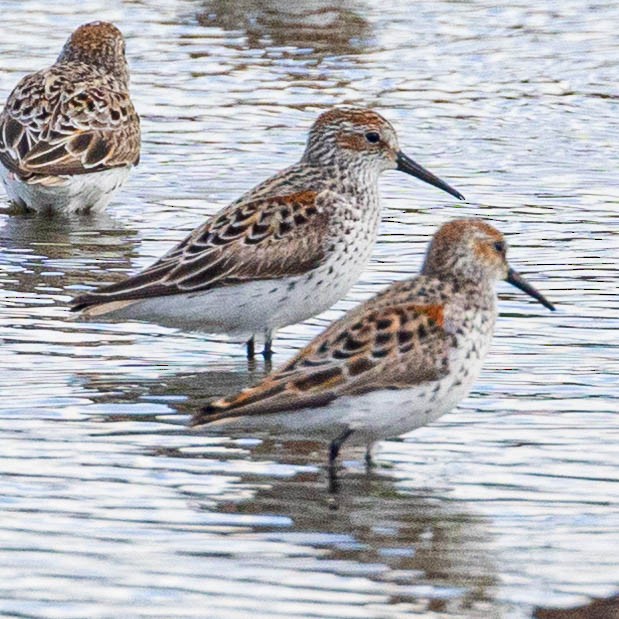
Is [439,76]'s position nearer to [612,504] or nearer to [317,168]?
[317,168]

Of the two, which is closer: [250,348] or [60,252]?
[250,348]

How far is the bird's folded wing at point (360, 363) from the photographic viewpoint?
6.97 meters

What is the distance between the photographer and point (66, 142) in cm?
1277

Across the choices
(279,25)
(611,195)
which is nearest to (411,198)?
(611,195)

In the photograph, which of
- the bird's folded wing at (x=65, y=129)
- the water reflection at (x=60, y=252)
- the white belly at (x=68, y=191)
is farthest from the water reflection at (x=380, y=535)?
the bird's folded wing at (x=65, y=129)

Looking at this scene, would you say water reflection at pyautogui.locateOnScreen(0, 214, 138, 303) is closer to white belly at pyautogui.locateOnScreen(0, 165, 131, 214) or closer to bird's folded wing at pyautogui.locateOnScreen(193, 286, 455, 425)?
white belly at pyautogui.locateOnScreen(0, 165, 131, 214)

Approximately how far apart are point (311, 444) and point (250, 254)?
1492 mm

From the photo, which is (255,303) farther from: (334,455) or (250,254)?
(334,455)

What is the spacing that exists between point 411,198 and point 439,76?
4344 mm

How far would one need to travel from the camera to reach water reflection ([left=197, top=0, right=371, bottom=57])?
18.4m

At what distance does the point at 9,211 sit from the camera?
511 inches

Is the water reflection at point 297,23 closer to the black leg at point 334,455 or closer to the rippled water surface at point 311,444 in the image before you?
the rippled water surface at point 311,444

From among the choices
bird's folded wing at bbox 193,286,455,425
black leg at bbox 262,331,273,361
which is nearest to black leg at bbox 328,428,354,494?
bird's folded wing at bbox 193,286,455,425

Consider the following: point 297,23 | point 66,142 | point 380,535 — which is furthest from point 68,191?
point 297,23
